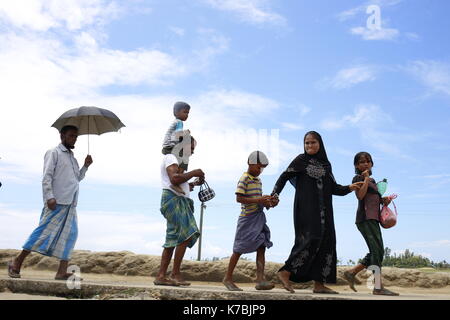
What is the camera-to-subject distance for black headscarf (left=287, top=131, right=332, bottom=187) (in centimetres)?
567

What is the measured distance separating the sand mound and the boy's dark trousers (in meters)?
2.79

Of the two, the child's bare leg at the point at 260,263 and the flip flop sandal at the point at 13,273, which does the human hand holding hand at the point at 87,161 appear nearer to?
the flip flop sandal at the point at 13,273

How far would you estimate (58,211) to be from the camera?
689 centimetres

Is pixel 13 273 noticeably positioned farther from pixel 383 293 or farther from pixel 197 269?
pixel 383 293

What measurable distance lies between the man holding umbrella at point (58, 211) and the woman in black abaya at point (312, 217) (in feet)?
10.6

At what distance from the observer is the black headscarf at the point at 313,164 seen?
5668mm

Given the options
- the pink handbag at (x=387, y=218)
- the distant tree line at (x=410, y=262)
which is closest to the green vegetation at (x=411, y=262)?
the distant tree line at (x=410, y=262)

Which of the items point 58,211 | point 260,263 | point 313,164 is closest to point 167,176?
point 260,263

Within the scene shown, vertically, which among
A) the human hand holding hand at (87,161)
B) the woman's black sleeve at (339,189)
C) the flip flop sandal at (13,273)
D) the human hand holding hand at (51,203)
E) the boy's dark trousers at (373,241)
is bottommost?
the flip flop sandal at (13,273)

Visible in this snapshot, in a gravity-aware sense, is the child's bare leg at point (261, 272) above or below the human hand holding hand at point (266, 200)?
below

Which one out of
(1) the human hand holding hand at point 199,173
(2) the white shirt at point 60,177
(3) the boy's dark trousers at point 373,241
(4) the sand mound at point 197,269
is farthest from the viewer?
(4) the sand mound at point 197,269
